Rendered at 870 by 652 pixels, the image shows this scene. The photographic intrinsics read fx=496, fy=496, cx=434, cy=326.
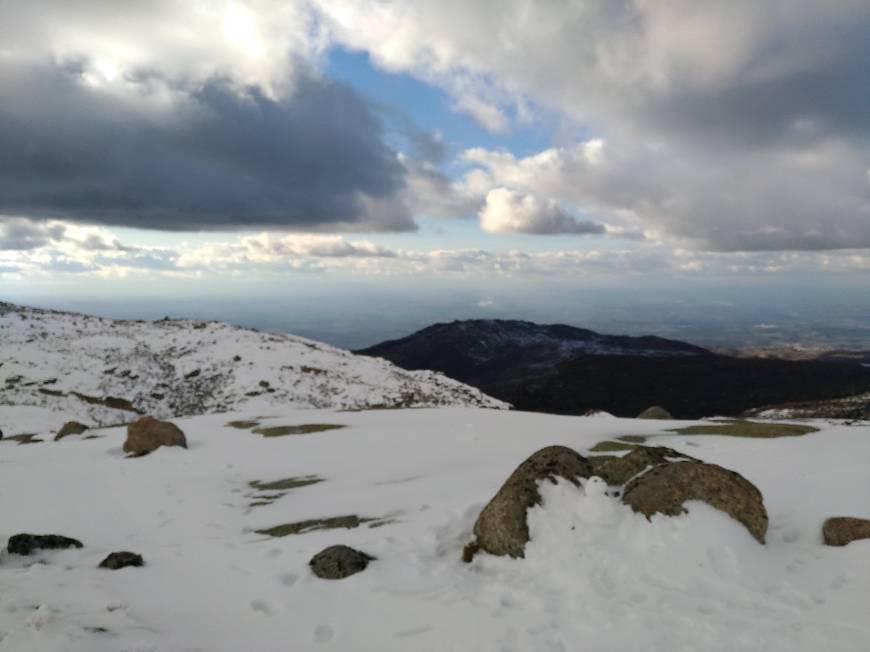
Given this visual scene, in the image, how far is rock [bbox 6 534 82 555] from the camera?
31.3ft

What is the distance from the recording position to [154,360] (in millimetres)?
55812

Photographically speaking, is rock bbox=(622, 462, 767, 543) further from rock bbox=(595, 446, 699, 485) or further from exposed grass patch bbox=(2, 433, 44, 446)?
exposed grass patch bbox=(2, 433, 44, 446)

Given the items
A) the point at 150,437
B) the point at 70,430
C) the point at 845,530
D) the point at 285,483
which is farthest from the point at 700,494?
the point at 70,430

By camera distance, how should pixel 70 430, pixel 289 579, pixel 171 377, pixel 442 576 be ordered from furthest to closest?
pixel 171 377
pixel 70 430
pixel 289 579
pixel 442 576

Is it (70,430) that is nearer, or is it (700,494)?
(700,494)

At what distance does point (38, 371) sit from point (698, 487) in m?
56.2

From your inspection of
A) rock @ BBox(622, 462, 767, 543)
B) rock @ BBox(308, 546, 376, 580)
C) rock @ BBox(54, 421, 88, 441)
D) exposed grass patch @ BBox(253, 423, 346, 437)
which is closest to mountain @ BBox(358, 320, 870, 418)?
exposed grass patch @ BBox(253, 423, 346, 437)

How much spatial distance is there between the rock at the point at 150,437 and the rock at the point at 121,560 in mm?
14112

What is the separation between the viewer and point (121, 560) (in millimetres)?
9484

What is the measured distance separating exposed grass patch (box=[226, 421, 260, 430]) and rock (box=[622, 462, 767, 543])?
77.2 ft

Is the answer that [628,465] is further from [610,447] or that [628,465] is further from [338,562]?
[610,447]

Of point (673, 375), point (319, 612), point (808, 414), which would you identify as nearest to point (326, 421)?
point (319, 612)

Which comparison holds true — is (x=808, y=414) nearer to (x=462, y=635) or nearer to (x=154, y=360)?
(x=462, y=635)

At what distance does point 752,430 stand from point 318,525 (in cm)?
1925
